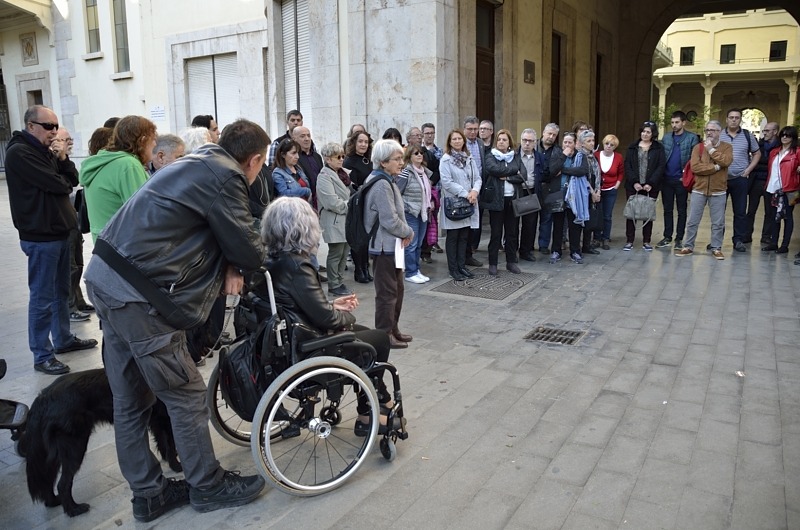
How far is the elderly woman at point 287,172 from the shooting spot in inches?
290

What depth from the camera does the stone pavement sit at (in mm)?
3152

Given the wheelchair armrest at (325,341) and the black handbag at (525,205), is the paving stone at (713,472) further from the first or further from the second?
the black handbag at (525,205)

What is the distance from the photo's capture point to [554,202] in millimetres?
9102

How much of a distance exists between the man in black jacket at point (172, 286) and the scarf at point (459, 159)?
5207mm

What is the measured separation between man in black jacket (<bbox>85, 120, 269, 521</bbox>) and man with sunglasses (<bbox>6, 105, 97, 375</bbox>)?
2303 millimetres

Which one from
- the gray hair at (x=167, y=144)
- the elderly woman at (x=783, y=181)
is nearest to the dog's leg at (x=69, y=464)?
the gray hair at (x=167, y=144)

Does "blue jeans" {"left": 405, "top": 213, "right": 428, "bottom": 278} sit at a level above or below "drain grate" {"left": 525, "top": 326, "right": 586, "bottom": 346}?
above

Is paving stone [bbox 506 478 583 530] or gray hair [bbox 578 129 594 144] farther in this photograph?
gray hair [bbox 578 129 594 144]

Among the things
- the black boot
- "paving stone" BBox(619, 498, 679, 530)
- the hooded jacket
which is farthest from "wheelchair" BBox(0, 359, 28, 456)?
the black boot

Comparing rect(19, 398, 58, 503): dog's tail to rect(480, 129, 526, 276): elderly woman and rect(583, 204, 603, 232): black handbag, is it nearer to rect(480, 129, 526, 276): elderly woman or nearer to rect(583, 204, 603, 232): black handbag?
rect(480, 129, 526, 276): elderly woman

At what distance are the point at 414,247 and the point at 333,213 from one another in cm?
112

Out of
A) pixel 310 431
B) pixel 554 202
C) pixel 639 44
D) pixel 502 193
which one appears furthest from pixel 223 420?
pixel 639 44

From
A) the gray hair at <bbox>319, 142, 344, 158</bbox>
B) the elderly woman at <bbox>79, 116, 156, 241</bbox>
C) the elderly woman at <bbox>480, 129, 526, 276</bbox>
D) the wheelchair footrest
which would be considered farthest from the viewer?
the elderly woman at <bbox>480, 129, 526, 276</bbox>

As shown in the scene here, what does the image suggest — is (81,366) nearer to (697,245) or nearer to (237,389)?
(237,389)
